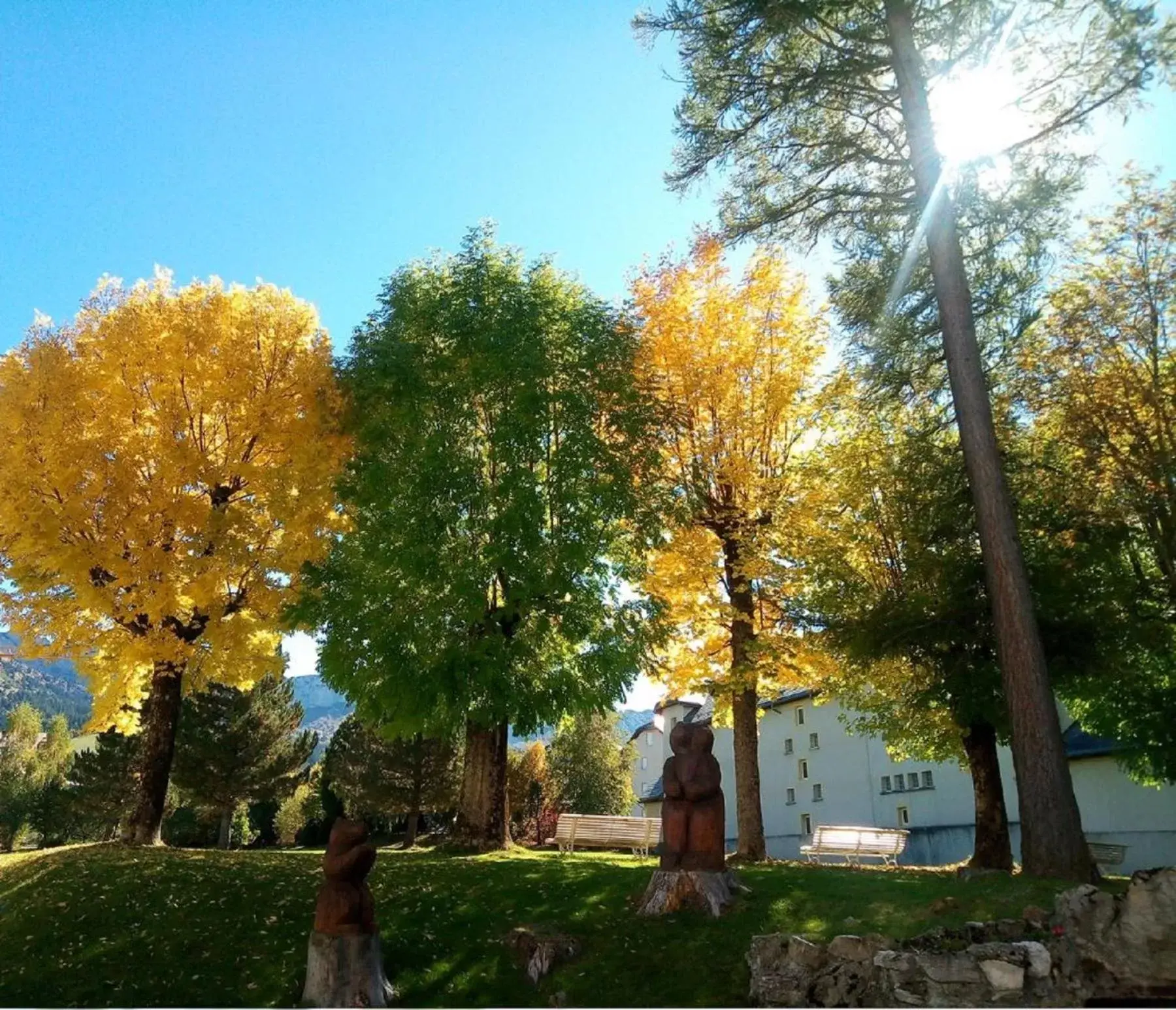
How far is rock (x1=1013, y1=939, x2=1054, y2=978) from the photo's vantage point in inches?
298

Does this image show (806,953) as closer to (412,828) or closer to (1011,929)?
(1011,929)

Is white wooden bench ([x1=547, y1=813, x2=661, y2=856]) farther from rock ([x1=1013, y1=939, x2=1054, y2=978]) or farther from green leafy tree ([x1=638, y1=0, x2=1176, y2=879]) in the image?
rock ([x1=1013, y1=939, x2=1054, y2=978])

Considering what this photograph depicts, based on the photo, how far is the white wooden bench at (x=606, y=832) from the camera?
63.7ft

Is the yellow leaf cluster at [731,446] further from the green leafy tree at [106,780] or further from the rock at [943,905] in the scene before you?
the green leafy tree at [106,780]

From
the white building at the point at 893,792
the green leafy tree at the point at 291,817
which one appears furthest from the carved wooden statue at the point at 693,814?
the green leafy tree at the point at 291,817

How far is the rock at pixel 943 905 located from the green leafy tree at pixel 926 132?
8.44ft

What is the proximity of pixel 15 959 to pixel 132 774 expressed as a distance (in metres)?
32.7

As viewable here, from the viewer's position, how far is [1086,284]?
53.1 ft

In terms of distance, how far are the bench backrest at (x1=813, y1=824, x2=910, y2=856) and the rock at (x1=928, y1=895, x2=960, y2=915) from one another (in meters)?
8.17

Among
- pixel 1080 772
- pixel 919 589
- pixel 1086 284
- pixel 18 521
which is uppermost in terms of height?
pixel 1086 284

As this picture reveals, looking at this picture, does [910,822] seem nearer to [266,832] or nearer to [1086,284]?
[1086,284]

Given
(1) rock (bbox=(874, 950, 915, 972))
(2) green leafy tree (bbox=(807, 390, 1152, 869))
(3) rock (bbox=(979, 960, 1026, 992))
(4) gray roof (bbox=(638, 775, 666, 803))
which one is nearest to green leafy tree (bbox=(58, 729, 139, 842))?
(4) gray roof (bbox=(638, 775, 666, 803))

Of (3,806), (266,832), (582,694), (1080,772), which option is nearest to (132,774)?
(266,832)

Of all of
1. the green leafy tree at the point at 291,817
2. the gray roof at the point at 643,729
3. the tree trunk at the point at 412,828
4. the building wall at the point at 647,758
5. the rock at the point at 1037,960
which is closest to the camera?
the rock at the point at 1037,960
